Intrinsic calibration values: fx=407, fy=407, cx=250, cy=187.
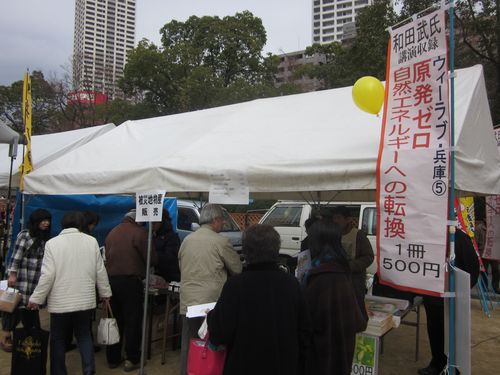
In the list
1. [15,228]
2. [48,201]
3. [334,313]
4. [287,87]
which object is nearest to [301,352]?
[334,313]

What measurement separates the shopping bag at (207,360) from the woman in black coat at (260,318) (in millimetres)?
157

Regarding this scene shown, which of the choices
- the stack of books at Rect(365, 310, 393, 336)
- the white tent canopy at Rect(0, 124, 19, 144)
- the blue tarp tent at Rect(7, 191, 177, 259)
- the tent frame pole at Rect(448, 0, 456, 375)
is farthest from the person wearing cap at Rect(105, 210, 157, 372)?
the blue tarp tent at Rect(7, 191, 177, 259)

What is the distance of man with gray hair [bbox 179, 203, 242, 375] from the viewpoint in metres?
3.13

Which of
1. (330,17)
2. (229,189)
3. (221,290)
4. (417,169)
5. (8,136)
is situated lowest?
(221,290)

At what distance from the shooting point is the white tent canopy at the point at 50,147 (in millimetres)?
5434

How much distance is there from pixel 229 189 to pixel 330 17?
388ft

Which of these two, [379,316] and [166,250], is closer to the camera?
[379,316]

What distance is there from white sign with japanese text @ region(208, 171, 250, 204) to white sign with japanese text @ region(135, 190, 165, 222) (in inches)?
22.4

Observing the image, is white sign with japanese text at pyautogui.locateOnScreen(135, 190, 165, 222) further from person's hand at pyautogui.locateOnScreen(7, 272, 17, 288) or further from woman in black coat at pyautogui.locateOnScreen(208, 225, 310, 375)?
woman in black coat at pyautogui.locateOnScreen(208, 225, 310, 375)

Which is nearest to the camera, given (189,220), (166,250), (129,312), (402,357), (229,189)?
(229,189)

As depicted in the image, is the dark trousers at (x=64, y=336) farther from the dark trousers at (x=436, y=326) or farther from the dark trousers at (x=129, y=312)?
the dark trousers at (x=436, y=326)

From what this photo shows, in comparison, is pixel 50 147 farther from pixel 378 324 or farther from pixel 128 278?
pixel 378 324

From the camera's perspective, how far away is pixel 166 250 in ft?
15.2

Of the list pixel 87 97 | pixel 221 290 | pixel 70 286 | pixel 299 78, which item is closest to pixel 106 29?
pixel 87 97
